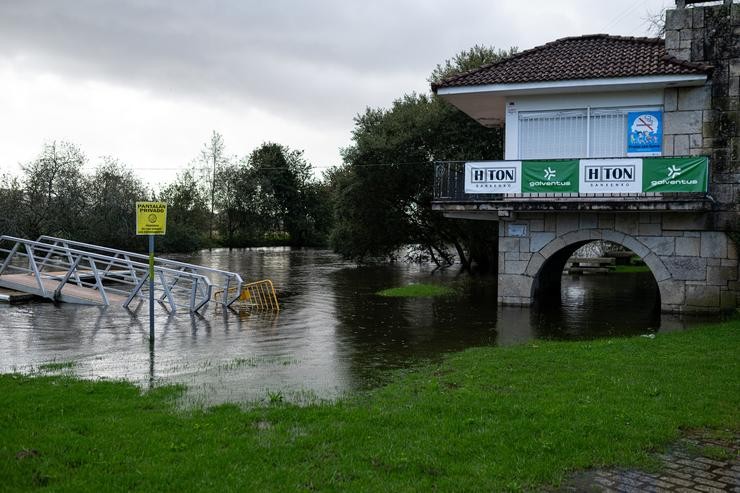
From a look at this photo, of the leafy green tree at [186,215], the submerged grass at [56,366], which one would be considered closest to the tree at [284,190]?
the leafy green tree at [186,215]

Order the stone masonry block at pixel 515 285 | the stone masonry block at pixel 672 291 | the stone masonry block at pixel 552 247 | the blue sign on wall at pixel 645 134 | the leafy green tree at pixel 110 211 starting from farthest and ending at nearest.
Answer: the leafy green tree at pixel 110 211
the stone masonry block at pixel 515 285
the stone masonry block at pixel 552 247
the blue sign on wall at pixel 645 134
the stone masonry block at pixel 672 291

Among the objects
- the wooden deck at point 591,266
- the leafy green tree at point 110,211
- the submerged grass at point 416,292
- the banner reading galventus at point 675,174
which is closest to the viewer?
the banner reading galventus at point 675,174

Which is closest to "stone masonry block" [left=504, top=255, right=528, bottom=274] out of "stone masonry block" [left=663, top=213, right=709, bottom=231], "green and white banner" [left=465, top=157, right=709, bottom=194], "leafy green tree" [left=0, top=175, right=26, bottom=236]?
"green and white banner" [left=465, top=157, right=709, bottom=194]

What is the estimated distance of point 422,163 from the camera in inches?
1184

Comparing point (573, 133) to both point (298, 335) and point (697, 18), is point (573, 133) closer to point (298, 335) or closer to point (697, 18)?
point (697, 18)

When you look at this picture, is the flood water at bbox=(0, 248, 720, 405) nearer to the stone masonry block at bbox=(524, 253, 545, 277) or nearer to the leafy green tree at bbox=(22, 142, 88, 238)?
the stone masonry block at bbox=(524, 253, 545, 277)

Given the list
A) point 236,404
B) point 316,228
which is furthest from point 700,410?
point 316,228

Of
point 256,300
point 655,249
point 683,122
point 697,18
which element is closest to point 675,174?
point 683,122

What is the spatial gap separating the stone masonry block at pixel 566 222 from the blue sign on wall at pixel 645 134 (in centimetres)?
205

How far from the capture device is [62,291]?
18625 mm

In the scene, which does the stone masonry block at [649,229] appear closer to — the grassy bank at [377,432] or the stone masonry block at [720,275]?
the stone masonry block at [720,275]

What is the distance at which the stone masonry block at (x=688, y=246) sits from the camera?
16.2 m

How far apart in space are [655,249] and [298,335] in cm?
913

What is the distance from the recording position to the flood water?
9273 mm
